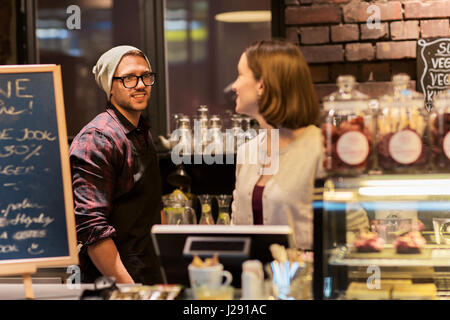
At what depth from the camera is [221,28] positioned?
4223 millimetres

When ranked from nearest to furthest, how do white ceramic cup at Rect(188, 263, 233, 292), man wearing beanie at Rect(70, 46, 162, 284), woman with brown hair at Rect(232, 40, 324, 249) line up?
white ceramic cup at Rect(188, 263, 233, 292)
woman with brown hair at Rect(232, 40, 324, 249)
man wearing beanie at Rect(70, 46, 162, 284)

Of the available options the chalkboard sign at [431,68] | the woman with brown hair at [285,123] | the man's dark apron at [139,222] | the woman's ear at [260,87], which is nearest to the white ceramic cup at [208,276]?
the woman with brown hair at [285,123]

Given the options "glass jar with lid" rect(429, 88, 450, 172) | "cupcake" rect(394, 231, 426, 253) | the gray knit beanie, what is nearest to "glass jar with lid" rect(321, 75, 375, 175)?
"glass jar with lid" rect(429, 88, 450, 172)

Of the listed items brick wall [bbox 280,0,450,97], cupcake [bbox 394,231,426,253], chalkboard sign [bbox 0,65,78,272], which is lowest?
cupcake [bbox 394,231,426,253]

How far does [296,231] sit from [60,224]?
755 millimetres

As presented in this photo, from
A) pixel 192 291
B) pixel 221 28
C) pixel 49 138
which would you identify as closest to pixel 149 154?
pixel 49 138

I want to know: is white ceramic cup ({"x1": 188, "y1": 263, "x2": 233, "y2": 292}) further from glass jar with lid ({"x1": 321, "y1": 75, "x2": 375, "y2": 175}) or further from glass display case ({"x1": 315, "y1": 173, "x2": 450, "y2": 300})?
glass jar with lid ({"x1": 321, "y1": 75, "x2": 375, "y2": 175})

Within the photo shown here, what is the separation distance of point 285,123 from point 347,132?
351 mm

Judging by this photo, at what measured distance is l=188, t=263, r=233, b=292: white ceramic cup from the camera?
1.73m

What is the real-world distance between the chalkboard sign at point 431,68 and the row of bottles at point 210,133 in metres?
1.06

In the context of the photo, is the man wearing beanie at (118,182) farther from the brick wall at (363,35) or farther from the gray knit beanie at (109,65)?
the brick wall at (363,35)

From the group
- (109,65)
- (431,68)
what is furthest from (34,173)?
(431,68)

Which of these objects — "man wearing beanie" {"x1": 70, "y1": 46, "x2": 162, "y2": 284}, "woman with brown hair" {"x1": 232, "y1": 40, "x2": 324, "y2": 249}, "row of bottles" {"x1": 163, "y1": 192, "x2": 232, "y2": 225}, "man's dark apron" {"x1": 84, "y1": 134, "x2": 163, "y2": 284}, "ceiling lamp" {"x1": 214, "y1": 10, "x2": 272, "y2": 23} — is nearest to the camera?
"woman with brown hair" {"x1": 232, "y1": 40, "x2": 324, "y2": 249}
